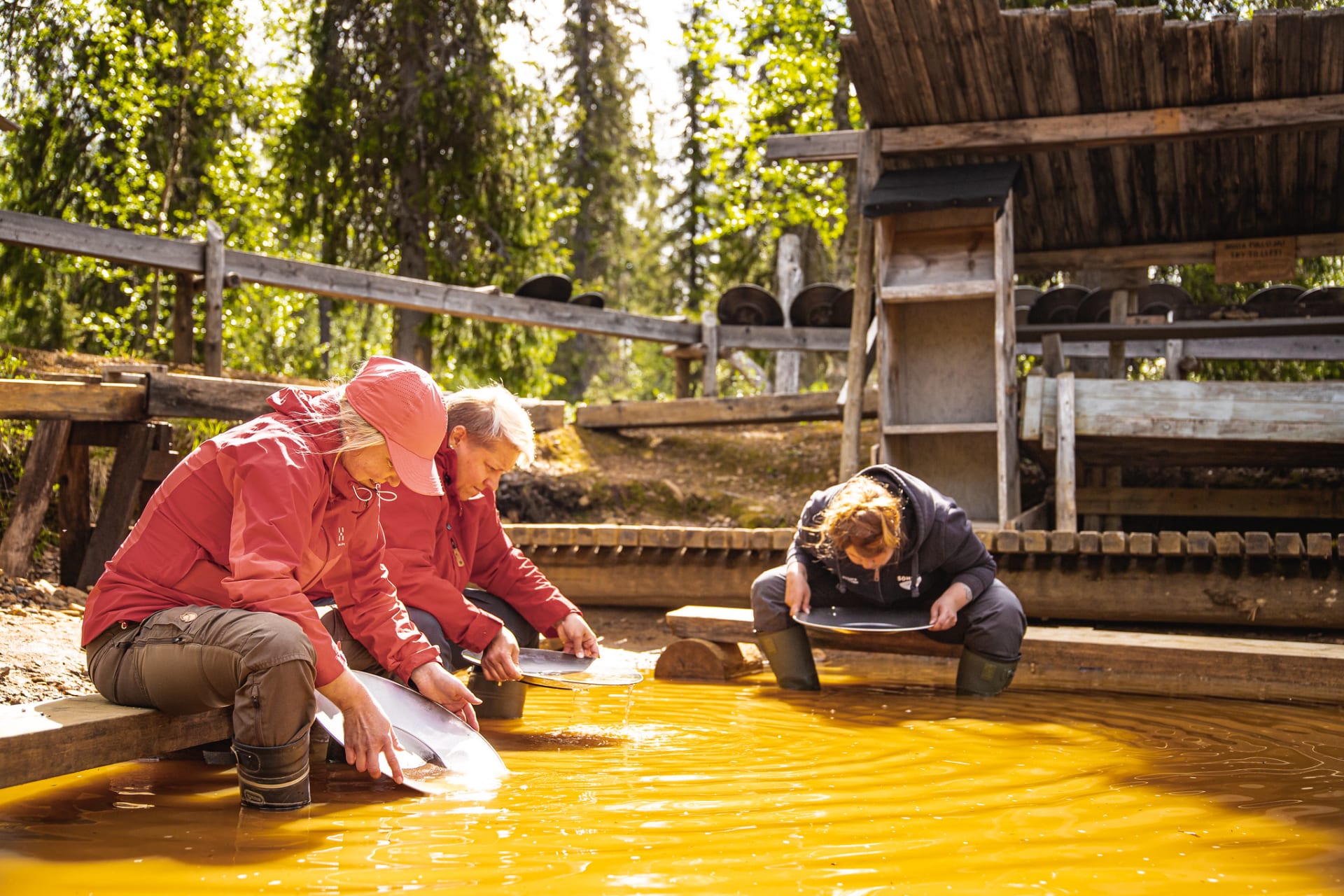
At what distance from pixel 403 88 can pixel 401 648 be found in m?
14.1

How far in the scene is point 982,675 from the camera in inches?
202

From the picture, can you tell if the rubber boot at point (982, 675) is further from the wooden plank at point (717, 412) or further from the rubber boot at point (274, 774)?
the wooden plank at point (717, 412)

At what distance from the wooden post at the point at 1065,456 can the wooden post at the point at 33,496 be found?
6.08 meters

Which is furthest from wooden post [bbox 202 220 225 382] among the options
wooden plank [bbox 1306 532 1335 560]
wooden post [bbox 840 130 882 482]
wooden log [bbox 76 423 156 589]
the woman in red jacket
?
wooden plank [bbox 1306 532 1335 560]

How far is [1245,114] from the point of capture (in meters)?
8.16

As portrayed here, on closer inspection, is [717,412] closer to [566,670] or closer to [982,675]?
[982,675]

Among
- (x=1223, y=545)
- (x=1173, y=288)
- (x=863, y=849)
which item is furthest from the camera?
(x=1173, y=288)

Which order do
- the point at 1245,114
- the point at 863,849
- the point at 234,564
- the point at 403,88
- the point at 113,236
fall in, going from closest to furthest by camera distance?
the point at 863,849
the point at 234,564
the point at 1245,114
the point at 113,236
the point at 403,88

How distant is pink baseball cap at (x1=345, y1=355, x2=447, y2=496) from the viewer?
3080mm

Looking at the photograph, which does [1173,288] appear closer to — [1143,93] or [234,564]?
[1143,93]

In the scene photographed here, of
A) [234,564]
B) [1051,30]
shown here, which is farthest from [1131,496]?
[234,564]

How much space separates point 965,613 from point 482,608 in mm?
2097

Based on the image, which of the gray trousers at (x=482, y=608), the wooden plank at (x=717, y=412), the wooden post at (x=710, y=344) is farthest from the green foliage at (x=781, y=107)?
the gray trousers at (x=482, y=608)

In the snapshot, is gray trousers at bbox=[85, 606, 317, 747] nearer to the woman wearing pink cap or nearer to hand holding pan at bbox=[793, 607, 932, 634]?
the woman wearing pink cap
